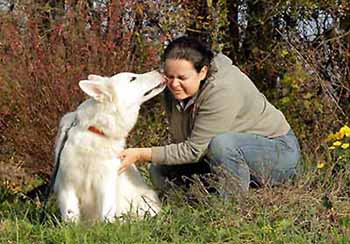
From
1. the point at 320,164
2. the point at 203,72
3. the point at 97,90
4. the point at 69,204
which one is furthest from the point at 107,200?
the point at 320,164

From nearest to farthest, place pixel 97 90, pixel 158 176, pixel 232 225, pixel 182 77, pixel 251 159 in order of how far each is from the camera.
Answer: pixel 232 225 < pixel 97 90 < pixel 182 77 < pixel 251 159 < pixel 158 176

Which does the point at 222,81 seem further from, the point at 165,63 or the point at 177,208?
the point at 177,208

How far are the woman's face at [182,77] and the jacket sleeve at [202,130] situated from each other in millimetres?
124

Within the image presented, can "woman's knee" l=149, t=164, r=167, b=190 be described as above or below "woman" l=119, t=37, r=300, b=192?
below

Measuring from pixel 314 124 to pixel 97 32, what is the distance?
2.72 meters

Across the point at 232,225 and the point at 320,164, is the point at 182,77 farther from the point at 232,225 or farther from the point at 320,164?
the point at 320,164

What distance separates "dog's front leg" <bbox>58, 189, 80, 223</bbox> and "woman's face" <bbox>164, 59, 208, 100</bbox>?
102cm

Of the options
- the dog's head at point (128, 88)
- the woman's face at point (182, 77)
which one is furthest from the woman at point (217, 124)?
the dog's head at point (128, 88)

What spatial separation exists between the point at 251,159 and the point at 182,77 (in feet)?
2.51

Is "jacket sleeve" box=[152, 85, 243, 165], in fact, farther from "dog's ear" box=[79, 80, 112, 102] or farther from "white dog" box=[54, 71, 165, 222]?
"dog's ear" box=[79, 80, 112, 102]

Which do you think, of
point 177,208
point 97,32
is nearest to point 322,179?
point 177,208

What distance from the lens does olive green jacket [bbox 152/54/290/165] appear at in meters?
5.28

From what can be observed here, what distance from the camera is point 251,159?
5363 millimetres

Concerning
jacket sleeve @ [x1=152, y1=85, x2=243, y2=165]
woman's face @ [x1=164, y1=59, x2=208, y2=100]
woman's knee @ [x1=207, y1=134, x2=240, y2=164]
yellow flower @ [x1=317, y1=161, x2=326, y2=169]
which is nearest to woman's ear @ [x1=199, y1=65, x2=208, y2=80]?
woman's face @ [x1=164, y1=59, x2=208, y2=100]
